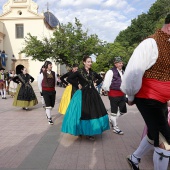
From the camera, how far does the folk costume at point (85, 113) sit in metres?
5.21

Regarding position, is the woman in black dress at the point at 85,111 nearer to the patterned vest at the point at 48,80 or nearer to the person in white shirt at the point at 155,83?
the patterned vest at the point at 48,80

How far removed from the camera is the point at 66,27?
1764 centimetres

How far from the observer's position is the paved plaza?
3.91 metres

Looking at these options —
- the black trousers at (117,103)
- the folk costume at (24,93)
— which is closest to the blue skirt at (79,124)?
the black trousers at (117,103)

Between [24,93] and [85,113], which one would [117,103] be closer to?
[85,113]

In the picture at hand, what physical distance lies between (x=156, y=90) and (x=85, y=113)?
2.71 metres

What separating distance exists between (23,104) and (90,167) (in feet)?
23.7

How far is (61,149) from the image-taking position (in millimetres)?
4781

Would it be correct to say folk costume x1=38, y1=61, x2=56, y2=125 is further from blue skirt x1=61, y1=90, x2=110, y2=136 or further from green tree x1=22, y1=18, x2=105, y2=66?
green tree x1=22, y1=18, x2=105, y2=66

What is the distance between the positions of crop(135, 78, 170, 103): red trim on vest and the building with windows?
34.3 meters

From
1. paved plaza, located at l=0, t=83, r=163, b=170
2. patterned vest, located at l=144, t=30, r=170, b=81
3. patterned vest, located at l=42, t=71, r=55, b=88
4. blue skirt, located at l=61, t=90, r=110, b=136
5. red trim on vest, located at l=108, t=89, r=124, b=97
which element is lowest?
paved plaza, located at l=0, t=83, r=163, b=170

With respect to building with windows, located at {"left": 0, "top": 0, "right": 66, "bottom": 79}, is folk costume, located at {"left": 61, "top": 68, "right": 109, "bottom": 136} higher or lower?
lower

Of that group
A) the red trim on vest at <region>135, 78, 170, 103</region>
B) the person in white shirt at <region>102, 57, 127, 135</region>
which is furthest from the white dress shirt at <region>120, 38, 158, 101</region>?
the person in white shirt at <region>102, 57, 127, 135</region>

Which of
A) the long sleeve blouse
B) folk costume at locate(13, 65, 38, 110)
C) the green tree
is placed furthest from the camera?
the green tree
